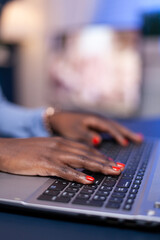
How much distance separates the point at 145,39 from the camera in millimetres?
3266

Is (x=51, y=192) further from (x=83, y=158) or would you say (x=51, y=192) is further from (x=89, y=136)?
(x=89, y=136)

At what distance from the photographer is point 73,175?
0.52 m

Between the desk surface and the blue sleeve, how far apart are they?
2.01ft

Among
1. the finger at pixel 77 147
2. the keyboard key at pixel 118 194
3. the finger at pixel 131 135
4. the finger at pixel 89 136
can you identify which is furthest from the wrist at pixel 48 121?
the keyboard key at pixel 118 194

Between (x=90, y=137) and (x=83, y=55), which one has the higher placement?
(x=83, y=55)

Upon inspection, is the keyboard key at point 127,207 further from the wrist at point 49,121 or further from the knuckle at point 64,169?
the wrist at point 49,121

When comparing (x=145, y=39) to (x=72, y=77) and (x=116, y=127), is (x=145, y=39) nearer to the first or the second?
(x=72, y=77)

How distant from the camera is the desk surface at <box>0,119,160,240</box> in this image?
383mm

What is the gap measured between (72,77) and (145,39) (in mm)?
913

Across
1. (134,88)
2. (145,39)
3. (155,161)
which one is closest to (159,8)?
(145,39)

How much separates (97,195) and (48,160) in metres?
0.15

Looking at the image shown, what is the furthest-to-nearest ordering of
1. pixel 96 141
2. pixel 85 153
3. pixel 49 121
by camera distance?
pixel 49 121, pixel 96 141, pixel 85 153

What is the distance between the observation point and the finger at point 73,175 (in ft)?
1.68

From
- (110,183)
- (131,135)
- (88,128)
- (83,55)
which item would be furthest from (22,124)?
(83,55)
